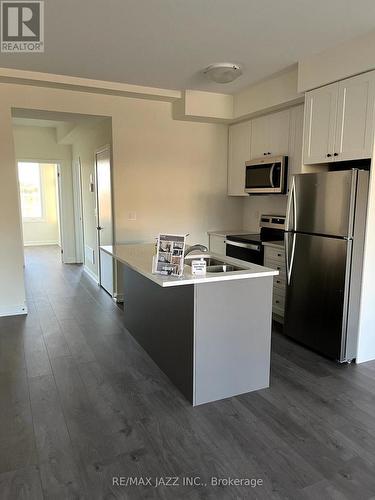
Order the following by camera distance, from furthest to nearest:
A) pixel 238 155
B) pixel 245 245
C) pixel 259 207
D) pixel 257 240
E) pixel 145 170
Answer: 1. pixel 259 207
2. pixel 238 155
3. pixel 145 170
4. pixel 245 245
5. pixel 257 240

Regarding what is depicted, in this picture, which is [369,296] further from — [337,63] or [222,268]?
[337,63]

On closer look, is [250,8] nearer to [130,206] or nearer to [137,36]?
[137,36]

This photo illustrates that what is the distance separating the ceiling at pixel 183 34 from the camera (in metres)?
2.55

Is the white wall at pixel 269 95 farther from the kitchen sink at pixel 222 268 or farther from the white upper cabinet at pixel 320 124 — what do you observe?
the kitchen sink at pixel 222 268

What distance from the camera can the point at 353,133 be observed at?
3096mm

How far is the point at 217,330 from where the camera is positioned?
8.57ft

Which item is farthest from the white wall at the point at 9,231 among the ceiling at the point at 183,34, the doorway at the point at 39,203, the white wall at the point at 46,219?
the white wall at the point at 46,219

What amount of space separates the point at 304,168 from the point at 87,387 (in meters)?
2.84

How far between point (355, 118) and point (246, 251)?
2049mm

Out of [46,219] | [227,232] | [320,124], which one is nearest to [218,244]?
[227,232]

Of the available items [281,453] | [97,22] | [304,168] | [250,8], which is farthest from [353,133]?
[281,453]

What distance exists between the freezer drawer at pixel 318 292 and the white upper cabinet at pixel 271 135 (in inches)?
53.8

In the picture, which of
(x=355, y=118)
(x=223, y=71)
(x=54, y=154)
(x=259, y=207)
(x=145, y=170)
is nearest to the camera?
(x=355, y=118)

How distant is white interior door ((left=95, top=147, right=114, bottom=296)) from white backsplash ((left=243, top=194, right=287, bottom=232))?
2.06m
